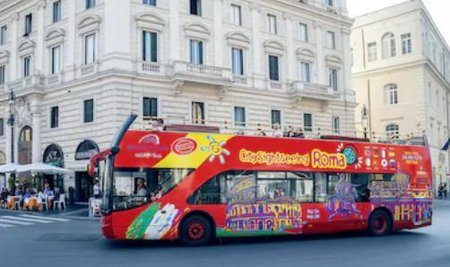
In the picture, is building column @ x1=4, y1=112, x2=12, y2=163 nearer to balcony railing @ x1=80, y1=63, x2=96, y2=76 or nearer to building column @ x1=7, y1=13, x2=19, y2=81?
building column @ x1=7, y1=13, x2=19, y2=81

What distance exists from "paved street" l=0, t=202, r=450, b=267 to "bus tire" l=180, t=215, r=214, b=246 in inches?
11.9

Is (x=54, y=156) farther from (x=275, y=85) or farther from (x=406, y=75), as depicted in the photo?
(x=406, y=75)

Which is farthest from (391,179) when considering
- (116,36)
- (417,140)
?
(116,36)

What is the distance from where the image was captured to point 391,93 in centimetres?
5725

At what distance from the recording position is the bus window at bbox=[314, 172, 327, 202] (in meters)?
17.5

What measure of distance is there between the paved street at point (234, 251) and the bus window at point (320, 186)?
1.32m

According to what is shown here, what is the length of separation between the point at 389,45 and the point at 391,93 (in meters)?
5.07

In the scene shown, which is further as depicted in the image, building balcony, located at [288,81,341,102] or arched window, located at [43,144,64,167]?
building balcony, located at [288,81,341,102]

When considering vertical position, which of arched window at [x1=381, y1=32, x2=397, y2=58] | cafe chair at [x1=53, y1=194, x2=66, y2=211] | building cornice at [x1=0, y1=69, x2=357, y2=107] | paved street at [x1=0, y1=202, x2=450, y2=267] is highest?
arched window at [x1=381, y1=32, x2=397, y2=58]

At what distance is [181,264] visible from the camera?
12148mm

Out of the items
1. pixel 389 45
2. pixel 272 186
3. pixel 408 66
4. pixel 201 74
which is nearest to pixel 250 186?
pixel 272 186

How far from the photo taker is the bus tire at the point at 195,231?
15.6 m

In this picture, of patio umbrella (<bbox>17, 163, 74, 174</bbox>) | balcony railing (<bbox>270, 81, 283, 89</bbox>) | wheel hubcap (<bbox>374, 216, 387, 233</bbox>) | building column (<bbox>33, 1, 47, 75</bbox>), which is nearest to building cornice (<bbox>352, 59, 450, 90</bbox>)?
balcony railing (<bbox>270, 81, 283, 89</bbox>)

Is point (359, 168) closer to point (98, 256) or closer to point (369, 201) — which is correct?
point (369, 201)
